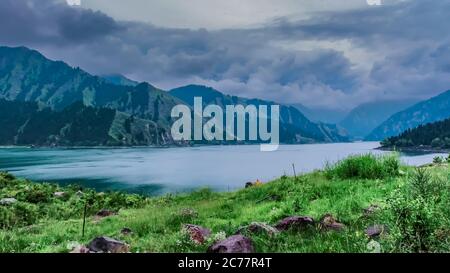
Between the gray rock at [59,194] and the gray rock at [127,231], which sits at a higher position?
the gray rock at [127,231]

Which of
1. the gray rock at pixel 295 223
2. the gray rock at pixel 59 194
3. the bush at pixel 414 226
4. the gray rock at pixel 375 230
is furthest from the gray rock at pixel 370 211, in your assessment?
the gray rock at pixel 59 194

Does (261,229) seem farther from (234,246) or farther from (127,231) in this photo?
(127,231)

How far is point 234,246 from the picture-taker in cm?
665

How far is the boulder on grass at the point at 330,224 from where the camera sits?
8.48 meters

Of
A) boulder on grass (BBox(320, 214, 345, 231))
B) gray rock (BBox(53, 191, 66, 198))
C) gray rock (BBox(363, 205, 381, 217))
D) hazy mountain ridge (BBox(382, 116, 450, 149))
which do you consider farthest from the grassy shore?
hazy mountain ridge (BBox(382, 116, 450, 149))

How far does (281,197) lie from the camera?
15000mm

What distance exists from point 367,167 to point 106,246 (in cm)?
1099

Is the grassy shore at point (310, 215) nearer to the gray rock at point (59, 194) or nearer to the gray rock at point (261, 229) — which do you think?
the gray rock at point (261, 229)

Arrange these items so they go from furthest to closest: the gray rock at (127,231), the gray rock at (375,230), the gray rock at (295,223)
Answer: the gray rock at (127,231), the gray rock at (295,223), the gray rock at (375,230)

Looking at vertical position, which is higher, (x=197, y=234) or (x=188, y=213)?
(x=197, y=234)

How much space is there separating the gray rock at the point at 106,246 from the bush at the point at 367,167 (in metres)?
10.3

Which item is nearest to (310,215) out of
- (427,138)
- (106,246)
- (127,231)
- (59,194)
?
(127,231)

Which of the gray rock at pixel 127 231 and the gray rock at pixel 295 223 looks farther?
the gray rock at pixel 127 231
